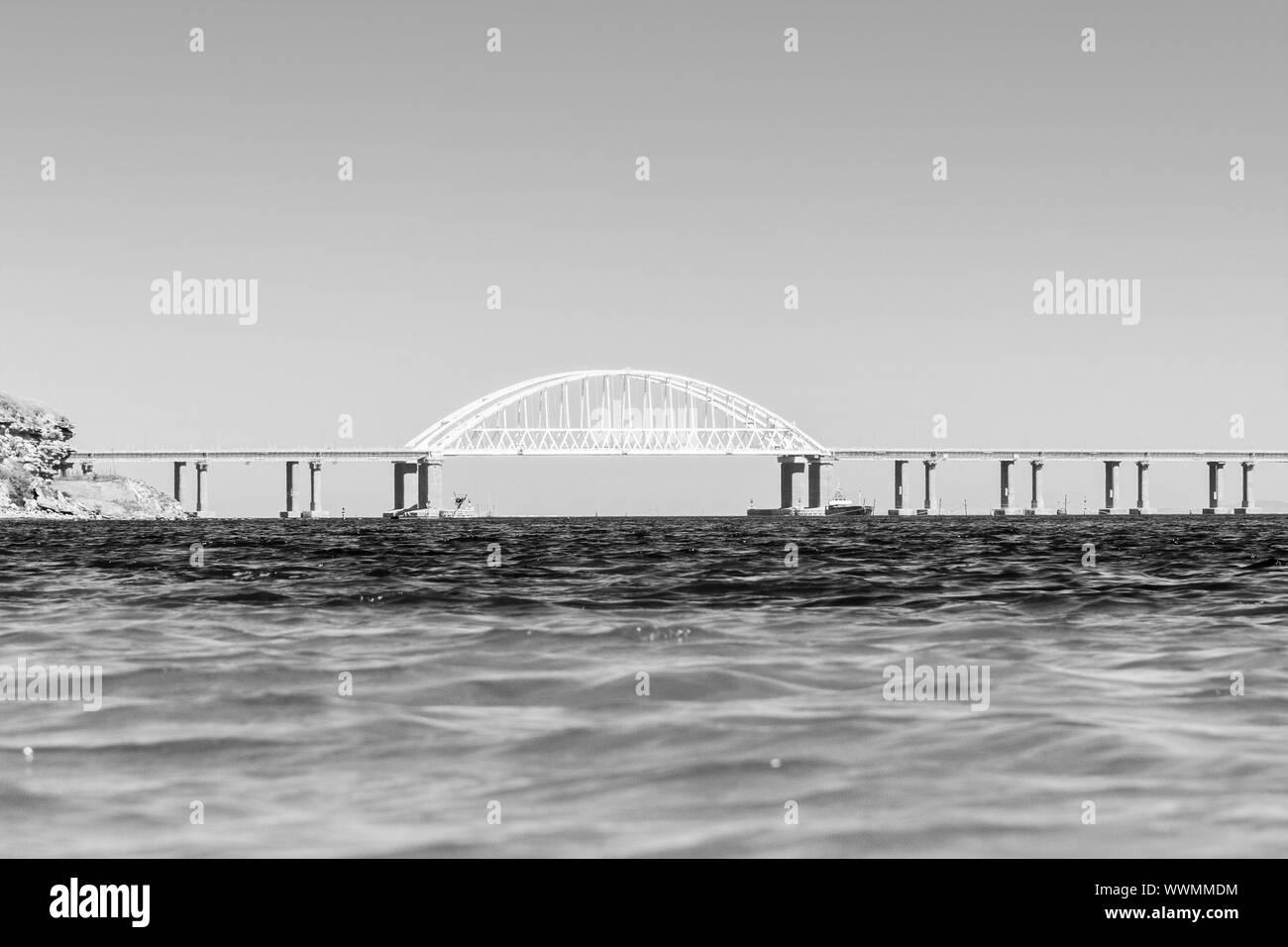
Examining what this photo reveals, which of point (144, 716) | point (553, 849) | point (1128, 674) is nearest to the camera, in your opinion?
point (553, 849)

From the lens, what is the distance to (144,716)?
10.6 m

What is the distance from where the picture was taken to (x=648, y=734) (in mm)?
9758

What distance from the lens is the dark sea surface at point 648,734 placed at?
7305 millimetres

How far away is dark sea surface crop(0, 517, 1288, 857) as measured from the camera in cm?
730

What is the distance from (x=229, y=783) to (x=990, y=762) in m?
4.65

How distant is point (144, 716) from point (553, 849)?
4861 mm
